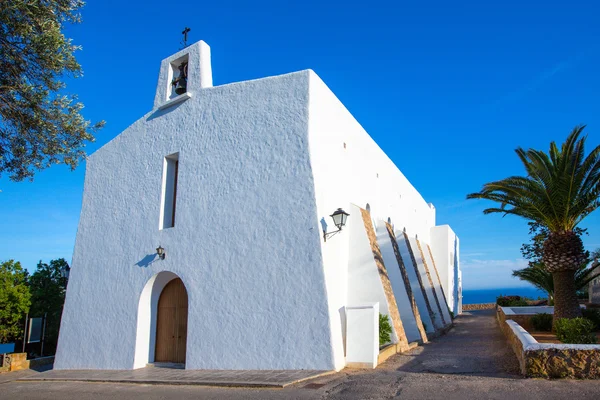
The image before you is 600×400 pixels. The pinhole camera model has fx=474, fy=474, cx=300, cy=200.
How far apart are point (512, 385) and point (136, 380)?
7020 mm

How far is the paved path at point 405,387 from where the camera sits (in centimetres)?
690

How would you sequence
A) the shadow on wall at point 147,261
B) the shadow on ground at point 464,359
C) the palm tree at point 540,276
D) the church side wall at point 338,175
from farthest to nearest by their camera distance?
the palm tree at point 540,276 < the shadow on wall at point 147,261 < the church side wall at point 338,175 < the shadow on ground at point 464,359

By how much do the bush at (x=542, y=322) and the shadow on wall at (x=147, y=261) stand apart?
415 inches

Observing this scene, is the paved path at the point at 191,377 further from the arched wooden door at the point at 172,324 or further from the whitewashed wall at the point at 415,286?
the whitewashed wall at the point at 415,286

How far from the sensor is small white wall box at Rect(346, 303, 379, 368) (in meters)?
9.44

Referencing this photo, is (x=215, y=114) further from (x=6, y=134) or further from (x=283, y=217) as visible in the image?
(x=6, y=134)

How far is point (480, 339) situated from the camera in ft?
46.8

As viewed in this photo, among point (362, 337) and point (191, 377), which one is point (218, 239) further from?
point (362, 337)

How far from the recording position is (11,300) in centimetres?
1459

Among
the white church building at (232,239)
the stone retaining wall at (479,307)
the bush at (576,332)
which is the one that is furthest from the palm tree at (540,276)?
the stone retaining wall at (479,307)

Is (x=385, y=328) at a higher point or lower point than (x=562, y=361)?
higher

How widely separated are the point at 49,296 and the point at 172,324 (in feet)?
22.8

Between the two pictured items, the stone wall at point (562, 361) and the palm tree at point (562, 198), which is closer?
the stone wall at point (562, 361)

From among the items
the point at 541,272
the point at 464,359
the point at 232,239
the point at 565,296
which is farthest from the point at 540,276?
the point at 232,239
